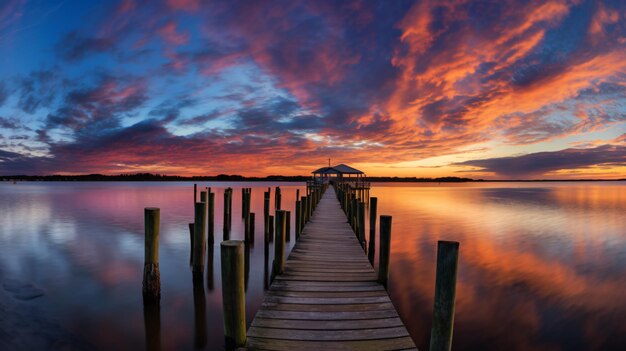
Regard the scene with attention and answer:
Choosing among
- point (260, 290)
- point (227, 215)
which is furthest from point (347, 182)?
point (260, 290)

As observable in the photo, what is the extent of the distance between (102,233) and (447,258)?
1698 centimetres

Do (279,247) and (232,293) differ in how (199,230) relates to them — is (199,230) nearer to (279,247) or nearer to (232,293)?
(279,247)

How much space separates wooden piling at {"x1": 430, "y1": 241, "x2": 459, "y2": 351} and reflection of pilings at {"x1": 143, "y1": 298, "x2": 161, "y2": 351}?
4642mm

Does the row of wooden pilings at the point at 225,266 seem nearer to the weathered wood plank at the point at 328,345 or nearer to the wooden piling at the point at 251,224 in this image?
the weathered wood plank at the point at 328,345

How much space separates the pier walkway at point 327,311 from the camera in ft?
12.4

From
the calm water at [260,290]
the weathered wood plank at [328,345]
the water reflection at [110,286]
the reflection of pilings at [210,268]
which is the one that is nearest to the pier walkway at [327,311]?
the weathered wood plank at [328,345]

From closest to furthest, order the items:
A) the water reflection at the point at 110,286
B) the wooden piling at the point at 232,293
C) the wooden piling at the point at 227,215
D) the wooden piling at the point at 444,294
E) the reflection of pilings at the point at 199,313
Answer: the wooden piling at the point at 444,294 → the wooden piling at the point at 232,293 → the reflection of pilings at the point at 199,313 → the water reflection at the point at 110,286 → the wooden piling at the point at 227,215

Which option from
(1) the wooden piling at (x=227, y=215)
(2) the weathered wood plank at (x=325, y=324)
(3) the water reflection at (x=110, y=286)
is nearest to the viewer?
(2) the weathered wood plank at (x=325, y=324)

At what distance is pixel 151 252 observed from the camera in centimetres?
585

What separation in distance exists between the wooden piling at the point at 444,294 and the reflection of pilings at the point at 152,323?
4642 mm

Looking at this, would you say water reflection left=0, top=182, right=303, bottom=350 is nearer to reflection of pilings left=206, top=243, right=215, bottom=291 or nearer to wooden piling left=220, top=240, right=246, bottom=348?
reflection of pilings left=206, top=243, right=215, bottom=291

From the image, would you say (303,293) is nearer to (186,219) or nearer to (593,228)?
(186,219)

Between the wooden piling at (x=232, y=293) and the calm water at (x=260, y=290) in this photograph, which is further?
the calm water at (x=260, y=290)

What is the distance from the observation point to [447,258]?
343cm
